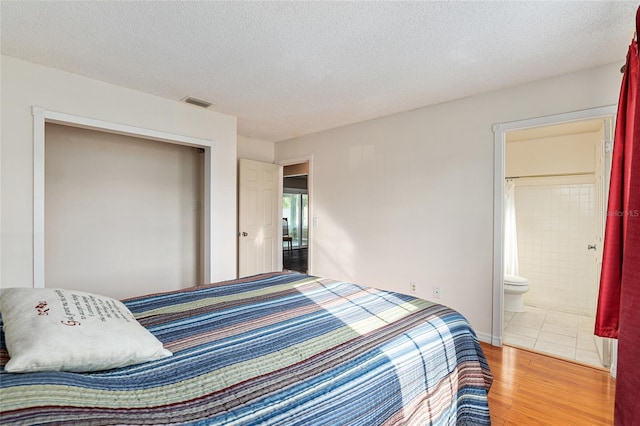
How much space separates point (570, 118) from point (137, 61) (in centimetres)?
353

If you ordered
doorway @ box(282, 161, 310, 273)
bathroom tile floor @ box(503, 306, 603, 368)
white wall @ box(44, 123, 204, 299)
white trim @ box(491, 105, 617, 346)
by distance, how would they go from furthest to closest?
doorway @ box(282, 161, 310, 273) → white wall @ box(44, 123, 204, 299) → white trim @ box(491, 105, 617, 346) → bathroom tile floor @ box(503, 306, 603, 368)

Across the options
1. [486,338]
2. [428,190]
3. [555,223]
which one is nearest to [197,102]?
[428,190]

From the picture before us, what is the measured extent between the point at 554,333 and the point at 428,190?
6.44 feet

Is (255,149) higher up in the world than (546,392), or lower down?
higher up

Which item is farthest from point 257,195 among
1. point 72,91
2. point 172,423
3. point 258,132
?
point 172,423

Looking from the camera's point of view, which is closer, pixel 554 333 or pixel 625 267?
pixel 625 267

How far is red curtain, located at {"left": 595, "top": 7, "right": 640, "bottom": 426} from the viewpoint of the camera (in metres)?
1.13

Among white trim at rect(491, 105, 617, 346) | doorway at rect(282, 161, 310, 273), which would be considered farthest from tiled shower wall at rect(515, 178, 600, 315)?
doorway at rect(282, 161, 310, 273)

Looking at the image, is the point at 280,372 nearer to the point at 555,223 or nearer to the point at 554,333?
the point at 554,333

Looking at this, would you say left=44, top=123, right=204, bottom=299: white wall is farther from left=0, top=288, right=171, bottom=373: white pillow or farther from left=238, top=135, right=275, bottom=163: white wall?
left=0, top=288, right=171, bottom=373: white pillow

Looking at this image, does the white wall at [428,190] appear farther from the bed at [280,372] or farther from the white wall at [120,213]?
the white wall at [120,213]

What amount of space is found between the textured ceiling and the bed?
1686mm

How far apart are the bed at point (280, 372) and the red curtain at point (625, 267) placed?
20.9 inches

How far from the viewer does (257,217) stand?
15.2 ft
